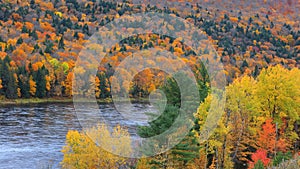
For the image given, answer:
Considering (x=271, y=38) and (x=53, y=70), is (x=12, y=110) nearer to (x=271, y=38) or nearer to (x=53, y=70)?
(x=53, y=70)

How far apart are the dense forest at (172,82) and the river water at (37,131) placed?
5.53 meters

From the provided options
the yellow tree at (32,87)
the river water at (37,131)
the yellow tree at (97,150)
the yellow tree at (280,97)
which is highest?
the yellow tree at (280,97)

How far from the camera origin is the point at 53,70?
335ft

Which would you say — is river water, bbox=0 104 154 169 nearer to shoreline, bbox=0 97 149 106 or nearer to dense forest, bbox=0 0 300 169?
shoreline, bbox=0 97 149 106

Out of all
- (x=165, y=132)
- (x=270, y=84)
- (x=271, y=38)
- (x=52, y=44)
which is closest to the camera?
(x=165, y=132)

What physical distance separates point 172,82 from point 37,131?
2595 centimetres

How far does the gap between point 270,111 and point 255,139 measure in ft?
12.5

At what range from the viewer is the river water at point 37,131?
4262cm

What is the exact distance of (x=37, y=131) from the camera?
2207 inches

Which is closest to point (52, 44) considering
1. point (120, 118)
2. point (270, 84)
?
point (120, 118)

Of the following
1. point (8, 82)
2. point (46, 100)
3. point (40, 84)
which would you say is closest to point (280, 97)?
point (46, 100)

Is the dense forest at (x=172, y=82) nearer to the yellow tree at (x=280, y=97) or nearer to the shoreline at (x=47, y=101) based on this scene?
the yellow tree at (x=280, y=97)

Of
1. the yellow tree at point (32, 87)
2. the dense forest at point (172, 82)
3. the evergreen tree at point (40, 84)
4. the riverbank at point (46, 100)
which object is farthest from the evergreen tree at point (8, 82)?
the evergreen tree at point (40, 84)

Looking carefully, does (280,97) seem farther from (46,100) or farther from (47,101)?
(46,100)
